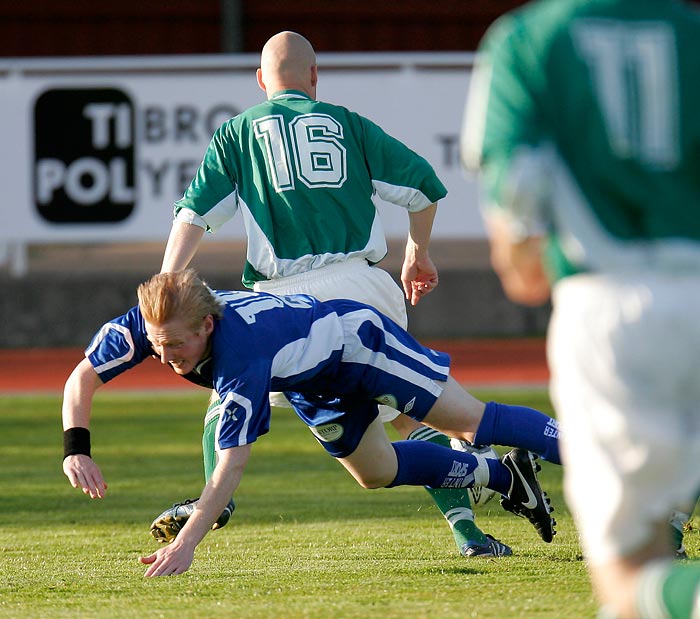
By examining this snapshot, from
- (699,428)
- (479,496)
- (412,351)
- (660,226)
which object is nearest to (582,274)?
(660,226)

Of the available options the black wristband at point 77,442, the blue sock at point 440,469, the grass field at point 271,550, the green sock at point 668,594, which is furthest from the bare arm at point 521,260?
the blue sock at point 440,469

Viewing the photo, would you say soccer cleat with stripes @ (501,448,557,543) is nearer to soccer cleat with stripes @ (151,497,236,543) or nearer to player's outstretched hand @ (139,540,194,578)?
soccer cleat with stripes @ (151,497,236,543)

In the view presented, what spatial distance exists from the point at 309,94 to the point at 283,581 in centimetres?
203

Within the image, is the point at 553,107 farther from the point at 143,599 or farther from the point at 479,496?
the point at 479,496

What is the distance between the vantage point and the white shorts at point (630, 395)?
2578 millimetres

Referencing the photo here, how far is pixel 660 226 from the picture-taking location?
262cm

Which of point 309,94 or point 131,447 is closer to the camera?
point 309,94

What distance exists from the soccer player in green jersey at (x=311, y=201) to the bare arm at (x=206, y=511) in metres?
0.93

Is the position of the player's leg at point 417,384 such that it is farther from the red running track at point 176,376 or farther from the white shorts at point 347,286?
Result: the red running track at point 176,376

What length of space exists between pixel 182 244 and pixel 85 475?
1.24m

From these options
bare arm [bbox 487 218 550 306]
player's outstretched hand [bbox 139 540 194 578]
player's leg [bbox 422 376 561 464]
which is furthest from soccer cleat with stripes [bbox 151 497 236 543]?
bare arm [bbox 487 218 550 306]

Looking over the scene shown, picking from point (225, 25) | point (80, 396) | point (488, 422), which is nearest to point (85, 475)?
point (80, 396)

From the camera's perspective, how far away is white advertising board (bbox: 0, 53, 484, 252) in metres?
14.8

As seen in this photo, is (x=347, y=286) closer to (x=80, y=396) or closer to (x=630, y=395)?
(x=80, y=396)
